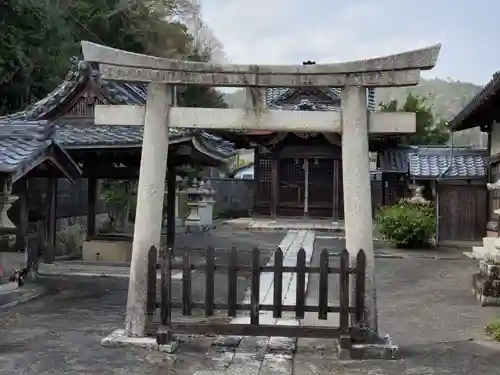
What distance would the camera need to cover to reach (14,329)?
851 cm

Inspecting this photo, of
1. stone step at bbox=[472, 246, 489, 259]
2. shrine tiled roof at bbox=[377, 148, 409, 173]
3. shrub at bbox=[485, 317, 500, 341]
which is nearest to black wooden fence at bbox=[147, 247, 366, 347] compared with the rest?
shrub at bbox=[485, 317, 500, 341]

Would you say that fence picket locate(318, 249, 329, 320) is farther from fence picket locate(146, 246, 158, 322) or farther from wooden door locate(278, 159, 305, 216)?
wooden door locate(278, 159, 305, 216)

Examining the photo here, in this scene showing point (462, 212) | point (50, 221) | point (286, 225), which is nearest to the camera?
point (50, 221)

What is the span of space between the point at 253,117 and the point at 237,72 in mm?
580

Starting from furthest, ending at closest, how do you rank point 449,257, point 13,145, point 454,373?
point 449,257, point 13,145, point 454,373

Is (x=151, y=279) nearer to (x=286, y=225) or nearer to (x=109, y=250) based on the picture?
(x=109, y=250)

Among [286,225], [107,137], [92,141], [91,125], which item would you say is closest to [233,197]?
[286,225]

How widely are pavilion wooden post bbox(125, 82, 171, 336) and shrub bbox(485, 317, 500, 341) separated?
14.7 feet

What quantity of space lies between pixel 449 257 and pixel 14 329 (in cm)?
1254

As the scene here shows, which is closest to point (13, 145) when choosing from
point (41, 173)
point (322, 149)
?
point (41, 173)

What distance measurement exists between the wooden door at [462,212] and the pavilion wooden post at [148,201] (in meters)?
14.3

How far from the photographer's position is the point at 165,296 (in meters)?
7.37

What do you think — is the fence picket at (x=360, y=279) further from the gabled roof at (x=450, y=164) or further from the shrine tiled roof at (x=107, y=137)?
the gabled roof at (x=450, y=164)

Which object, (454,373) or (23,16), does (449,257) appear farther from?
(23,16)
